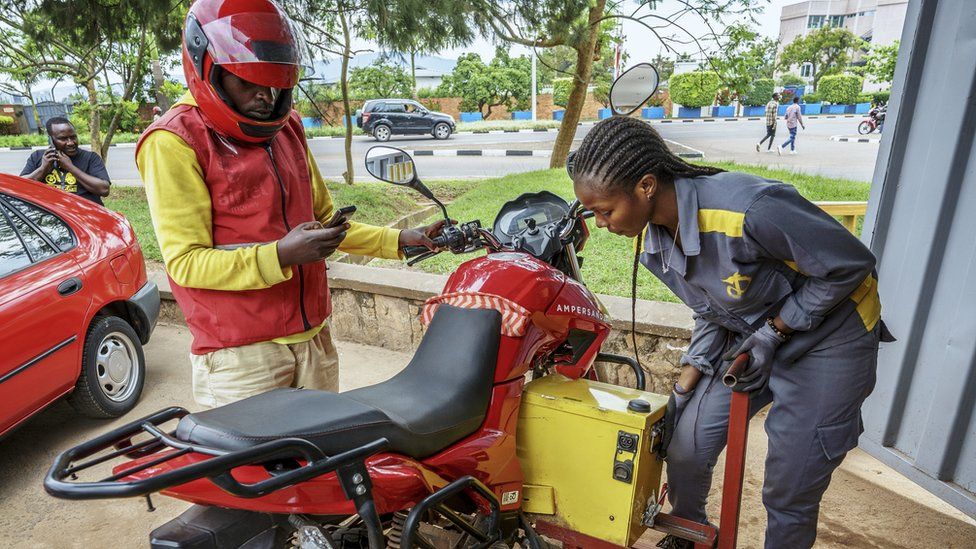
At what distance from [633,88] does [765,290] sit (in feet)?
2.87

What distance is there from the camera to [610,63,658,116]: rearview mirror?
2.24 meters

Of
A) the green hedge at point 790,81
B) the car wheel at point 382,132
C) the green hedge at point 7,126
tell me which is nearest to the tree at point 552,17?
the car wheel at point 382,132

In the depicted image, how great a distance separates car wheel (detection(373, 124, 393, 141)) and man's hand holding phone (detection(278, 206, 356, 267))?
20720 mm

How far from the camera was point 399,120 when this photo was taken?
21984 mm

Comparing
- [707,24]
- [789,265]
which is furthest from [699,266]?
[707,24]

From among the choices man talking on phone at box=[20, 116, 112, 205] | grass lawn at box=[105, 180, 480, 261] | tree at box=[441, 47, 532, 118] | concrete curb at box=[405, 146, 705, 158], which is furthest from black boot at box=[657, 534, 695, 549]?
tree at box=[441, 47, 532, 118]

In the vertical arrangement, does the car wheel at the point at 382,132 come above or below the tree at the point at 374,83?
below

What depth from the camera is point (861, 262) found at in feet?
5.49

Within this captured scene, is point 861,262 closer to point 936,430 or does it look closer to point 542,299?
point 542,299

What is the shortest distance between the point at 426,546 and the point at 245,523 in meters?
0.49

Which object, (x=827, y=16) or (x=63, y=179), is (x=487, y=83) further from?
(x=827, y=16)

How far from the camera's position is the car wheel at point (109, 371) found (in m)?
Result: 3.56

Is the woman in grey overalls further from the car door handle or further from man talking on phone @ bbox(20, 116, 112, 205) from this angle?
man talking on phone @ bbox(20, 116, 112, 205)

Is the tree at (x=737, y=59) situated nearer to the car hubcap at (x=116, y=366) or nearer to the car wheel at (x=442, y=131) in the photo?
the car hubcap at (x=116, y=366)
